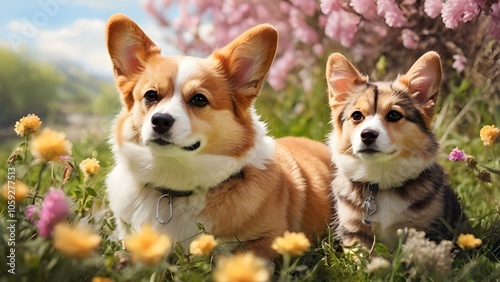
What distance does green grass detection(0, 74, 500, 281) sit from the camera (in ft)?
6.63

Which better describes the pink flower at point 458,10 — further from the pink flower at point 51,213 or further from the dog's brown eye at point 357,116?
the pink flower at point 51,213

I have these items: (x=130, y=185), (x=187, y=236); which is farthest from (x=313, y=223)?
(x=130, y=185)

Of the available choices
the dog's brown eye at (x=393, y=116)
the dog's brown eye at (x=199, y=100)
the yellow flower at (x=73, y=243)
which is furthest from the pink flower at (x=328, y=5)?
the yellow flower at (x=73, y=243)

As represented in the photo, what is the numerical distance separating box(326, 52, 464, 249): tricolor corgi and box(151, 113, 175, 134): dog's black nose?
37.2 inches

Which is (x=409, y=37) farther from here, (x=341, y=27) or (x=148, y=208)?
(x=148, y=208)

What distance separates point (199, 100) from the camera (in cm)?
288

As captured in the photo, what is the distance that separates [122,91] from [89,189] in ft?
1.76

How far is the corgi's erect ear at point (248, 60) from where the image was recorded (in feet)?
9.96

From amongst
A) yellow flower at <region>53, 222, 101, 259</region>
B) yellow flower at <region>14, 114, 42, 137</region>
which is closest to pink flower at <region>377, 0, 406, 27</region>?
yellow flower at <region>14, 114, 42, 137</region>

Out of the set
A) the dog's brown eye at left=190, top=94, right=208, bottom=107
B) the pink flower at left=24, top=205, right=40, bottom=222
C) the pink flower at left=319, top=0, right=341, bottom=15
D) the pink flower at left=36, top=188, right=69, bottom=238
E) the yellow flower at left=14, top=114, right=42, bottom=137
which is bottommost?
the pink flower at left=24, top=205, right=40, bottom=222

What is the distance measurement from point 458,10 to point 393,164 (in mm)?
960

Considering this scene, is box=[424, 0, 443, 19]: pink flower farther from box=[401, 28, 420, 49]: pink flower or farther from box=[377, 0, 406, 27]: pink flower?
box=[401, 28, 420, 49]: pink flower

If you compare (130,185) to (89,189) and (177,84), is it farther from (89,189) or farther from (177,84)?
(177,84)

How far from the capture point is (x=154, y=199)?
303 cm
